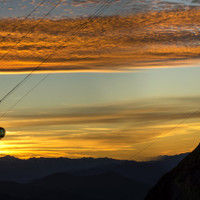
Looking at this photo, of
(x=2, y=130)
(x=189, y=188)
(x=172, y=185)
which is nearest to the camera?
(x=189, y=188)

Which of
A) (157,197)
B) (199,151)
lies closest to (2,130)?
(157,197)

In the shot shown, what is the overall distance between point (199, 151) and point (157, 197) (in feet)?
33.0

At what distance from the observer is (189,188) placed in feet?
217

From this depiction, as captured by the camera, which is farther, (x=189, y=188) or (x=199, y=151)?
(x=199, y=151)

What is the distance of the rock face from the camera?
65.9 meters

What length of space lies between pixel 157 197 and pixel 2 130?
91.9 feet

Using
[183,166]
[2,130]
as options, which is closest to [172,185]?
[183,166]

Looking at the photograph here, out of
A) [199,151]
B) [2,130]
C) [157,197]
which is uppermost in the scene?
[2,130]

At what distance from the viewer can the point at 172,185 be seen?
233 feet

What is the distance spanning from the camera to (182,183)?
68.4m

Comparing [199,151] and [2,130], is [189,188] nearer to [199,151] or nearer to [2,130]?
[199,151]

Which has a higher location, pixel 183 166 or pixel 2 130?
pixel 2 130

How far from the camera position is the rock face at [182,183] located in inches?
2594

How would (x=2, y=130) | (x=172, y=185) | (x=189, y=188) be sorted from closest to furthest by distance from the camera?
(x=189, y=188) < (x=172, y=185) < (x=2, y=130)
